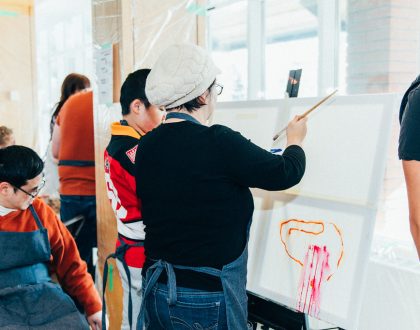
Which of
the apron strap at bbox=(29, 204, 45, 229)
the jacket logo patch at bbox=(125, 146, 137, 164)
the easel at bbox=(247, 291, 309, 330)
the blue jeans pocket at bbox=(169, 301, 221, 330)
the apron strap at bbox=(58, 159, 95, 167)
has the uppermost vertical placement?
the jacket logo patch at bbox=(125, 146, 137, 164)

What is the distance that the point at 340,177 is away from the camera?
1.34 metres

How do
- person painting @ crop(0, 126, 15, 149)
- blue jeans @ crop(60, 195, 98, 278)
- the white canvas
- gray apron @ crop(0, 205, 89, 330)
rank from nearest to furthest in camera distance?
the white canvas < gray apron @ crop(0, 205, 89, 330) < blue jeans @ crop(60, 195, 98, 278) < person painting @ crop(0, 126, 15, 149)

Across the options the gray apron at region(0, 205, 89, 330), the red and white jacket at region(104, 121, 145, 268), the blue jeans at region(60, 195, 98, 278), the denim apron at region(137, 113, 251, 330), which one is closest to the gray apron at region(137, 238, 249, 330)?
the denim apron at region(137, 113, 251, 330)

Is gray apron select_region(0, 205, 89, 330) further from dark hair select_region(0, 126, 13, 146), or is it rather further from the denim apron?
dark hair select_region(0, 126, 13, 146)

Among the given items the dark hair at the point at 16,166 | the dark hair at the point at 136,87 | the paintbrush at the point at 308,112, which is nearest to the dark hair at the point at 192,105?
the paintbrush at the point at 308,112

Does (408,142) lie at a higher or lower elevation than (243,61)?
lower

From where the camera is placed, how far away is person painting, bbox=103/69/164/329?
5.06 feet

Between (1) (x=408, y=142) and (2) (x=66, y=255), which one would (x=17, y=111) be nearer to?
(2) (x=66, y=255)

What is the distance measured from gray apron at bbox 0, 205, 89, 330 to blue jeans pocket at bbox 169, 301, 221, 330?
0.64m

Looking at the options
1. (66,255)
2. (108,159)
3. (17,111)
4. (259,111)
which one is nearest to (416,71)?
(259,111)

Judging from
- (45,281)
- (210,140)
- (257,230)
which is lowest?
(45,281)

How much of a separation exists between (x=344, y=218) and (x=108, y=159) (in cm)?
80

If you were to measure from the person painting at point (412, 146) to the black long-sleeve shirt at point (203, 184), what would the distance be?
24cm

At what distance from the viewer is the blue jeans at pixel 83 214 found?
8.25ft
